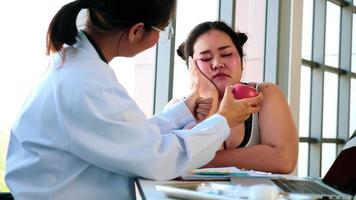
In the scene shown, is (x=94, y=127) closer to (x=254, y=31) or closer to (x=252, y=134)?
(x=252, y=134)

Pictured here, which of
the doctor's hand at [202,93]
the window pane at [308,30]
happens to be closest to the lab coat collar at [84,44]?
the doctor's hand at [202,93]

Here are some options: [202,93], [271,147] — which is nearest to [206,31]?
[202,93]

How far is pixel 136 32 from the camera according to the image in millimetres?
1293

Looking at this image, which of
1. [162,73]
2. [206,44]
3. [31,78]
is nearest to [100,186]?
[206,44]

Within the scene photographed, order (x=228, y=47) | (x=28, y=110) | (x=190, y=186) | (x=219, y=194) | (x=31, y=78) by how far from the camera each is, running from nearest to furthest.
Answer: (x=219, y=194)
(x=190, y=186)
(x=28, y=110)
(x=228, y=47)
(x=31, y=78)

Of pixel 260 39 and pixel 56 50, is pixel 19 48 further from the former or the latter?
pixel 260 39

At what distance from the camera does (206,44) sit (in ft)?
7.02

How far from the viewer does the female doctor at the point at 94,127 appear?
112cm

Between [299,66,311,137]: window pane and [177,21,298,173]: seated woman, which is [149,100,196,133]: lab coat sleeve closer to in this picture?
[177,21,298,173]: seated woman

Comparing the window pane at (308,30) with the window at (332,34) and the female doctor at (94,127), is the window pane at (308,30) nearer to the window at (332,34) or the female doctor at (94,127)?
the window at (332,34)

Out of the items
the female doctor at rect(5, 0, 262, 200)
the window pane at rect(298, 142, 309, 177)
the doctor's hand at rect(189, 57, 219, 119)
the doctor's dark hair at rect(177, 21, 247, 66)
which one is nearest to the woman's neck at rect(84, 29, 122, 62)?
the female doctor at rect(5, 0, 262, 200)

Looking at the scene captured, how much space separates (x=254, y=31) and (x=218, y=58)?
2.76 metres

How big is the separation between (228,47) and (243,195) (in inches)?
51.6

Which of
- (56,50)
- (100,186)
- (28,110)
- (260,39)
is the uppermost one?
(260,39)
